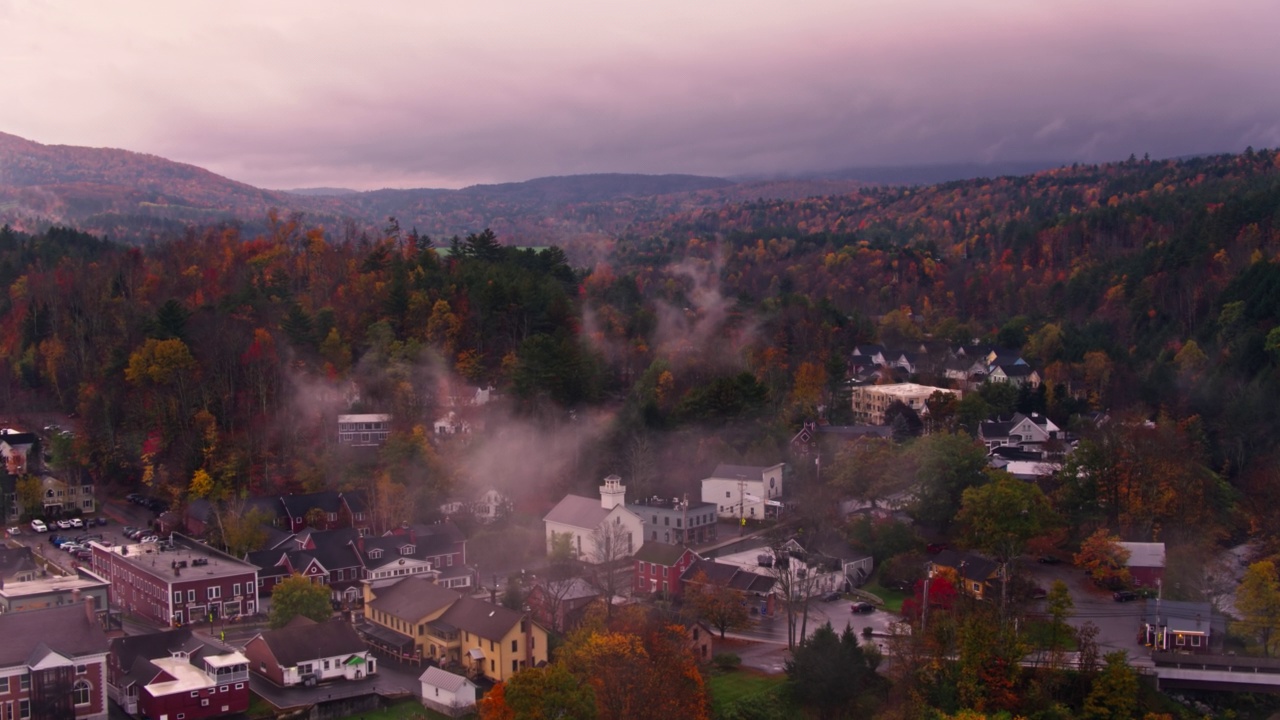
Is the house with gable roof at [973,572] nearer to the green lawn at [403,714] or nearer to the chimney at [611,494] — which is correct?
the chimney at [611,494]

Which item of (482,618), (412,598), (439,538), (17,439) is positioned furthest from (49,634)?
(17,439)

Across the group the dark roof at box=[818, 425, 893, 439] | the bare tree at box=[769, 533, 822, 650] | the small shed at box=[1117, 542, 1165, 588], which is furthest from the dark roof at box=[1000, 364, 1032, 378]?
the bare tree at box=[769, 533, 822, 650]

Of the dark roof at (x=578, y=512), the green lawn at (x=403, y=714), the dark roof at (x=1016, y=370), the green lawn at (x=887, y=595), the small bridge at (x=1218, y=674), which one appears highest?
the dark roof at (x=1016, y=370)

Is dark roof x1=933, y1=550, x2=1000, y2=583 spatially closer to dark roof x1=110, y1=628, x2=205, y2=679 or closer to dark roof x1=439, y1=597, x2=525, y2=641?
dark roof x1=439, y1=597, x2=525, y2=641

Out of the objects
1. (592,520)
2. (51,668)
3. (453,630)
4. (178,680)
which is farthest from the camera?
(592,520)

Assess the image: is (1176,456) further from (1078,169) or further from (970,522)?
(1078,169)

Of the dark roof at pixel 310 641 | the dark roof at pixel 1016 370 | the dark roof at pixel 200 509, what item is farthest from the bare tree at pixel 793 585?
the dark roof at pixel 1016 370

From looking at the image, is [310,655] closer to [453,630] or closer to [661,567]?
[453,630]
